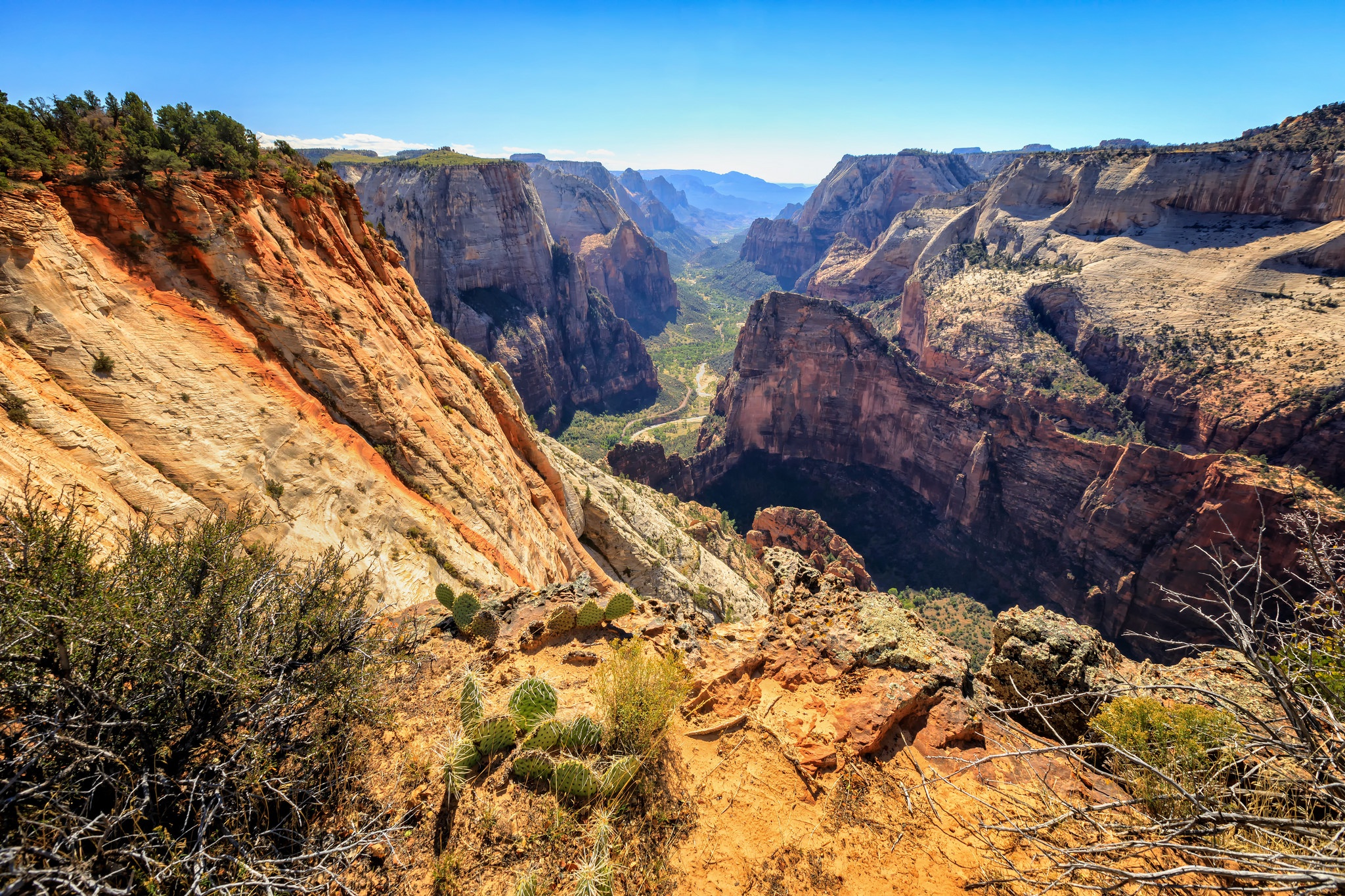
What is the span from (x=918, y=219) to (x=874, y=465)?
67536mm

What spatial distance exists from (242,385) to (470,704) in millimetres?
10584

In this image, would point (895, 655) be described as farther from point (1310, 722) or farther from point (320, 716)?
point (320, 716)

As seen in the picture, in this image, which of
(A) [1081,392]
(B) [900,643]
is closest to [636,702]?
Answer: (B) [900,643]

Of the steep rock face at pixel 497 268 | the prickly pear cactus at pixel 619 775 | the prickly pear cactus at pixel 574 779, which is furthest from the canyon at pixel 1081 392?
the prickly pear cactus at pixel 574 779

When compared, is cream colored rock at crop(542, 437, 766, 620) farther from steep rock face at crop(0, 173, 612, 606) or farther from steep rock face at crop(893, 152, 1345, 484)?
steep rock face at crop(893, 152, 1345, 484)

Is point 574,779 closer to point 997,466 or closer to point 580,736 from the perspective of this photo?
point 580,736

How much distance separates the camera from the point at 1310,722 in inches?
201

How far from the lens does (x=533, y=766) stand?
6.90 metres

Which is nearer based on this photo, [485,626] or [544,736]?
[544,736]

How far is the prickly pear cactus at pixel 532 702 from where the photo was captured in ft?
24.7

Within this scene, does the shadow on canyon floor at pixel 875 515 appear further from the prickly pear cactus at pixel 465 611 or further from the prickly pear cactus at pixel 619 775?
the prickly pear cactus at pixel 619 775

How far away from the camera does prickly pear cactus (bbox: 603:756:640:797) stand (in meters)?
6.66

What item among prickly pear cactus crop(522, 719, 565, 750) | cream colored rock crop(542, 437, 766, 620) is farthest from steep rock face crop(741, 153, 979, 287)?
prickly pear cactus crop(522, 719, 565, 750)

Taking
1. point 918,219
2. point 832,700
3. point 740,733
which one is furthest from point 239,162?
point 918,219
